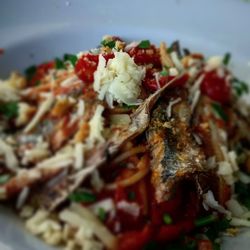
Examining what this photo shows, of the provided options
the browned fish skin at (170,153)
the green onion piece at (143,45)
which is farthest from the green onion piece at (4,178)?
the green onion piece at (143,45)

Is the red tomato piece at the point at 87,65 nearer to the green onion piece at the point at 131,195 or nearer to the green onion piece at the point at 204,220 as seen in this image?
the green onion piece at the point at 131,195

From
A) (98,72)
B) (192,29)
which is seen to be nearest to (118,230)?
(98,72)

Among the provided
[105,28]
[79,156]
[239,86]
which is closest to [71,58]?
[105,28]

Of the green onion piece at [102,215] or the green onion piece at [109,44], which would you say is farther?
the green onion piece at [102,215]

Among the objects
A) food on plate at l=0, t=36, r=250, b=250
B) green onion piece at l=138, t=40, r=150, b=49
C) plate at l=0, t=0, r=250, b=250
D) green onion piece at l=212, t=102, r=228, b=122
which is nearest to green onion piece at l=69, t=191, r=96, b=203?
food on plate at l=0, t=36, r=250, b=250

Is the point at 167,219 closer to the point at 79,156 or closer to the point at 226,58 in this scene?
the point at 79,156

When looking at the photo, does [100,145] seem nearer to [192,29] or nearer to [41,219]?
[41,219]
